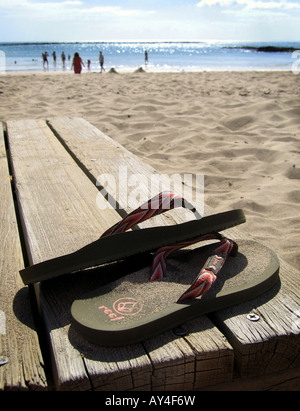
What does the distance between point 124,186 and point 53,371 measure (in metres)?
0.98

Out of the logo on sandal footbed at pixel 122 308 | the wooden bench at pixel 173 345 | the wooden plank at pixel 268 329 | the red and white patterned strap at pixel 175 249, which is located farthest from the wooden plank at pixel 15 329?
the wooden plank at pixel 268 329

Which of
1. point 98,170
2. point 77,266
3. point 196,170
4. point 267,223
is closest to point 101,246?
point 77,266

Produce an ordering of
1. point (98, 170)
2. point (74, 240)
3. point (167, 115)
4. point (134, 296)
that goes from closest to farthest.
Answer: point (134, 296) < point (74, 240) < point (98, 170) < point (167, 115)

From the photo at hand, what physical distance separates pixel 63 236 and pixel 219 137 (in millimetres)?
Answer: 2813

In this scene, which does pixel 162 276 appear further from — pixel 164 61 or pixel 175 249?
pixel 164 61

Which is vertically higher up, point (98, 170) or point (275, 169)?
point (98, 170)

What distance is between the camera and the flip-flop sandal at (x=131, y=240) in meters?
0.95

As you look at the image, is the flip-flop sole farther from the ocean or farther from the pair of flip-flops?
the ocean

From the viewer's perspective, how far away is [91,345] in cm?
79

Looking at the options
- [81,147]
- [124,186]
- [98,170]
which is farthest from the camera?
[81,147]

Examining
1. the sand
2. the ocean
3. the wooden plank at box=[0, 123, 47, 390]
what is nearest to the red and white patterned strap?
the wooden plank at box=[0, 123, 47, 390]

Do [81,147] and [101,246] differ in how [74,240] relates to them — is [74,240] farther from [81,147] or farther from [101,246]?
[81,147]

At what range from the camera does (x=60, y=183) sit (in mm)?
1697

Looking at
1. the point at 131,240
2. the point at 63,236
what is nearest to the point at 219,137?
the point at 63,236
